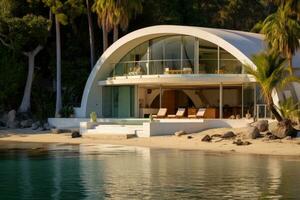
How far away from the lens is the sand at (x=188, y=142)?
31.7 meters

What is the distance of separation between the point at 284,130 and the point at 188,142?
17.7ft

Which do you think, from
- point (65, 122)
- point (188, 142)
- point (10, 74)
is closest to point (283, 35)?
point (188, 142)

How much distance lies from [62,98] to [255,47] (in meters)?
19.0

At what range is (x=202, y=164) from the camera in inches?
1032

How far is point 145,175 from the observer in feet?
74.4

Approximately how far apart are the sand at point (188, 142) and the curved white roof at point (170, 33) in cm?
542

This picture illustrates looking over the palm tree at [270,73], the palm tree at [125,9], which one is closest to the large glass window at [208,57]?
the palm tree at [270,73]

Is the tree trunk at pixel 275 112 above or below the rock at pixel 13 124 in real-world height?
above

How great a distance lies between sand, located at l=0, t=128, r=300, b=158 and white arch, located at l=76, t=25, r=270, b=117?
525cm

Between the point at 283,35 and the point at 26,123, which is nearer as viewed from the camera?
the point at 283,35

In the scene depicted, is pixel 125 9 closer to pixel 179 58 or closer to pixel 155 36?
pixel 155 36

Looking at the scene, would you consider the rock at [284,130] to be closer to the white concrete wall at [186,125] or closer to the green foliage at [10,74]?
the white concrete wall at [186,125]

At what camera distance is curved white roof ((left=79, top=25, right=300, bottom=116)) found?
41.8 metres

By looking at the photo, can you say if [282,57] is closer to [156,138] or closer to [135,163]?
[156,138]
